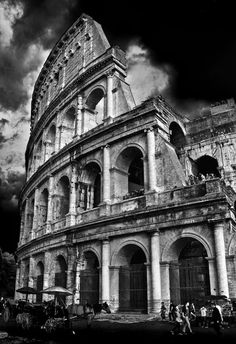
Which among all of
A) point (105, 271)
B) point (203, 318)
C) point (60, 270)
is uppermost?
point (60, 270)

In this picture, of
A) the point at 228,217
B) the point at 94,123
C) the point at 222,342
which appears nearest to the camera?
the point at 222,342

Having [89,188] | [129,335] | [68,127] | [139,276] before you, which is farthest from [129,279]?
[68,127]

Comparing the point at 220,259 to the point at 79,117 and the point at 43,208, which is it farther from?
the point at 43,208

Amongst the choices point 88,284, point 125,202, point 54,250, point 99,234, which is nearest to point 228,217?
point 125,202

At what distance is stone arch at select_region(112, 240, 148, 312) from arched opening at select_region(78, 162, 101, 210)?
383 cm


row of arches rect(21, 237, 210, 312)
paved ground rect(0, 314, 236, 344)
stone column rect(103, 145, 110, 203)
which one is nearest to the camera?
paved ground rect(0, 314, 236, 344)

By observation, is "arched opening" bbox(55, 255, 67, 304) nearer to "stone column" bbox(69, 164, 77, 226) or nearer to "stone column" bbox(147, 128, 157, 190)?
"stone column" bbox(69, 164, 77, 226)

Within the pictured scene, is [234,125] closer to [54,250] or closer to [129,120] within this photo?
[129,120]

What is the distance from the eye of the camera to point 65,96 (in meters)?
23.0

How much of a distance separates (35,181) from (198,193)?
44.5ft

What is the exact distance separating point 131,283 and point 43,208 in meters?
9.98

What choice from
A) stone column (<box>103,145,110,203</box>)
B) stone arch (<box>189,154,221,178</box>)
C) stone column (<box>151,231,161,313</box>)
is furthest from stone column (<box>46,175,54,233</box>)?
stone arch (<box>189,154,221,178</box>)

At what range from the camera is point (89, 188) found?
768 inches

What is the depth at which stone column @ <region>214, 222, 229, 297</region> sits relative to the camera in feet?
41.2
